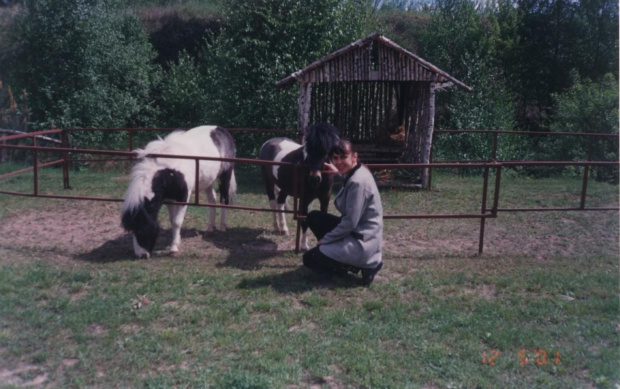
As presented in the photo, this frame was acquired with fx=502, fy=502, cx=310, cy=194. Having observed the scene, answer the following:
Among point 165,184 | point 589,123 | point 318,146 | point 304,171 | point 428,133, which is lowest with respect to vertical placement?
point 165,184

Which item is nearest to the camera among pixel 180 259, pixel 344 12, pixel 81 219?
pixel 180 259

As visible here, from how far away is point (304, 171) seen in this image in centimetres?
625

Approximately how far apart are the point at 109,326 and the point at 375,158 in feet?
30.9

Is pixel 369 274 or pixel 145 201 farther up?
pixel 145 201

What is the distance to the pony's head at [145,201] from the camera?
6047mm

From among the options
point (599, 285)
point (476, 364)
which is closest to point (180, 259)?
point (476, 364)

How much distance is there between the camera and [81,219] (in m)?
8.12

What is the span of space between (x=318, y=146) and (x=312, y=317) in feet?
6.83

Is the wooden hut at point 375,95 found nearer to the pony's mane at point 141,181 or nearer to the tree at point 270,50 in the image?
the tree at point 270,50

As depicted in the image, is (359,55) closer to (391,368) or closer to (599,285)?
(599,285)

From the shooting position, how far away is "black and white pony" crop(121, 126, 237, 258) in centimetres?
611

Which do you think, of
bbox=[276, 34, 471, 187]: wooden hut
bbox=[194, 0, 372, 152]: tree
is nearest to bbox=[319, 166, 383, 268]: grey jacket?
bbox=[276, 34, 471, 187]: wooden hut
